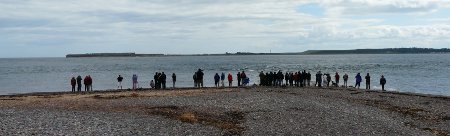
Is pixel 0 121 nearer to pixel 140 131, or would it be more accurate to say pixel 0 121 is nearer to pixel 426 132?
pixel 140 131

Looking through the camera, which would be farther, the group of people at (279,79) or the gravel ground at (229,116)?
the group of people at (279,79)

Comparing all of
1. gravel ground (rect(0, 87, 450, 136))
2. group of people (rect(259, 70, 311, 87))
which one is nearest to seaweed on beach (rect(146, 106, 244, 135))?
gravel ground (rect(0, 87, 450, 136))

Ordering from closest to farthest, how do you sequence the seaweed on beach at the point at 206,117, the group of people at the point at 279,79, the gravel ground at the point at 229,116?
the gravel ground at the point at 229,116
the seaweed on beach at the point at 206,117
the group of people at the point at 279,79

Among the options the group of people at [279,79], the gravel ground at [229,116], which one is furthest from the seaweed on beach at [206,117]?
the group of people at [279,79]

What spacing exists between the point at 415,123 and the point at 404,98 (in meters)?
12.4

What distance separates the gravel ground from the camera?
21031 mm

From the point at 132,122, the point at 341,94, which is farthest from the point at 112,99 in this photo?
the point at 341,94

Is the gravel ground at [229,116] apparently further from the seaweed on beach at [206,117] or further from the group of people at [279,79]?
the group of people at [279,79]

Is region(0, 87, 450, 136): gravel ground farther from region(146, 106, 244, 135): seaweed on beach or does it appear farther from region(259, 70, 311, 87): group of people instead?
region(259, 70, 311, 87): group of people

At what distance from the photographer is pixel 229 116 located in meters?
25.6

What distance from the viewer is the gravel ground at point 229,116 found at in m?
21.0

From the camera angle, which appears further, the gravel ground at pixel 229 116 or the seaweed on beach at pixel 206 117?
the seaweed on beach at pixel 206 117

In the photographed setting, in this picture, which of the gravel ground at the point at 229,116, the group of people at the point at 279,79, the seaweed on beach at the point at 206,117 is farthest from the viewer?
the group of people at the point at 279,79

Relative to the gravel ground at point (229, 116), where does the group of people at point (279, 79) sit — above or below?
above
